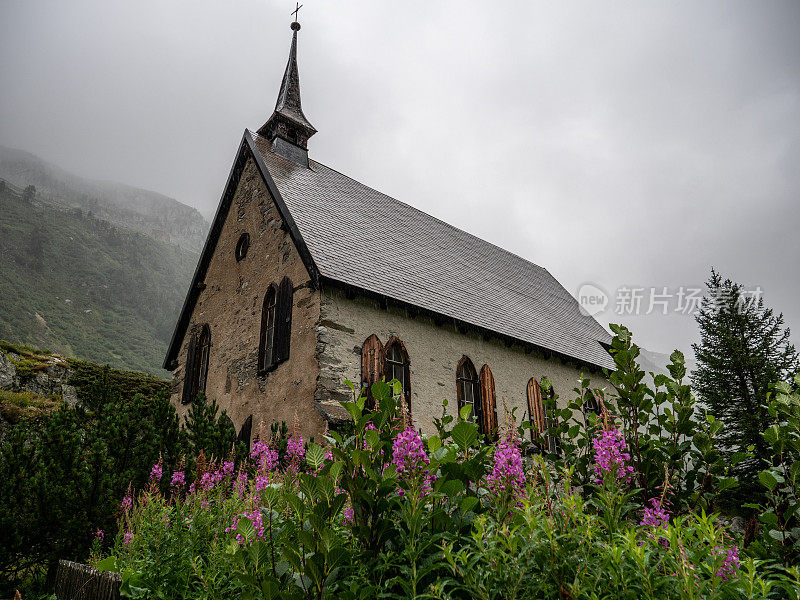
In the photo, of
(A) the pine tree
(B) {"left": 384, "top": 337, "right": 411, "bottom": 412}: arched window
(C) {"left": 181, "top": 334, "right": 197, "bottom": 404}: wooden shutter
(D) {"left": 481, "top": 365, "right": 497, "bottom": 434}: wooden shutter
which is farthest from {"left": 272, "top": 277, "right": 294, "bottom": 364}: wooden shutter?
(A) the pine tree

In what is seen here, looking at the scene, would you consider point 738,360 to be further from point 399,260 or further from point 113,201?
point 113,201

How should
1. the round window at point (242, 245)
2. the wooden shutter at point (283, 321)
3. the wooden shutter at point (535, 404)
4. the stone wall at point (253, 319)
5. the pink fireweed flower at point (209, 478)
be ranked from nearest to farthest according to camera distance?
the pink fireweed flower at point (209, 478), the stone wall at point (253, 319), the wooden shutter at point (283, 321), the wooden shutter at point (535, 404), the round window at point (242, 245)

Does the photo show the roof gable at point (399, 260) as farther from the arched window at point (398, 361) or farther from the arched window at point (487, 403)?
the arched window at point (487, 403)

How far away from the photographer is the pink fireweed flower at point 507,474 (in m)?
2.26

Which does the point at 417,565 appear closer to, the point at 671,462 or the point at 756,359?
the point at 671,462

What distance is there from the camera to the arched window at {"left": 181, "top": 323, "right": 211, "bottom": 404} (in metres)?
14.1

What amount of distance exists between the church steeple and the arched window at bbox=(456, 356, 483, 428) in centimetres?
838

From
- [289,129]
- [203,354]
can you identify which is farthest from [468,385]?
[289,129]

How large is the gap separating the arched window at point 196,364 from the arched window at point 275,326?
2967 mm

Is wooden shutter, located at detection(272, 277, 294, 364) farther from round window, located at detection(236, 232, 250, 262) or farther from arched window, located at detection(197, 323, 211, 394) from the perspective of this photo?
arched window, located at detection(197, 323, 211, 394)

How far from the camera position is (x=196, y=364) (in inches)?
565

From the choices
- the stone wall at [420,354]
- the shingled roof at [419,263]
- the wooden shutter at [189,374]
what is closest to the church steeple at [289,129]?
the shingled roof at [419,263]

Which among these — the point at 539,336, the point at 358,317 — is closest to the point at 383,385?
the point at 358,317

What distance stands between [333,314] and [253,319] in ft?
9.58
